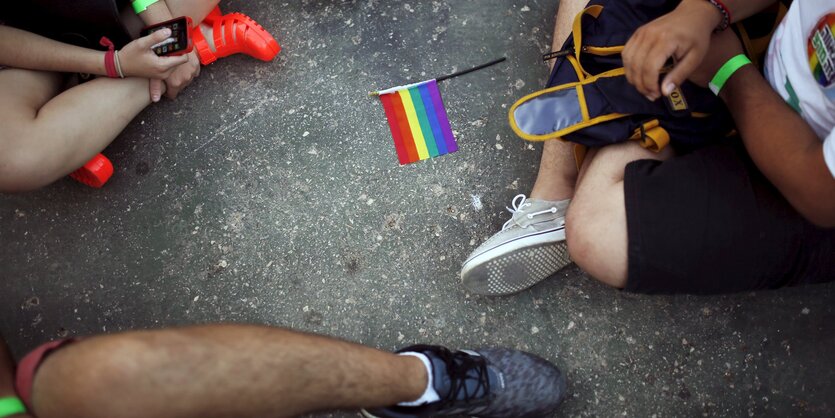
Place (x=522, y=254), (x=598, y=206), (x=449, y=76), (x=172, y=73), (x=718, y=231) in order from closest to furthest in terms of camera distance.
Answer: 1. (x=718, y=231)
2. (x=598, y=206)
3. (x=522, y=254)
4. (x=172, y=73)
5. (x=449, y=76)

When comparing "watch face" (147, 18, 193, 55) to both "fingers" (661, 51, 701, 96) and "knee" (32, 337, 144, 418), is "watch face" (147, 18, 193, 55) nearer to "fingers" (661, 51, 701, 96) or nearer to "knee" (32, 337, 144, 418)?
"knee" (32, 337, 144, 418)

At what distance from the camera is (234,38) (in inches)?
74.7

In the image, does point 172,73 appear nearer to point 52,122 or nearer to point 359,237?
point 52,122

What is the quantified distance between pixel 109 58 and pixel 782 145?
1.74m

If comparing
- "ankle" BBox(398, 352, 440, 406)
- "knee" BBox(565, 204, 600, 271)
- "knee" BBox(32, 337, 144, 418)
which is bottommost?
"ankle" BBox(398, 352, 440, 406)

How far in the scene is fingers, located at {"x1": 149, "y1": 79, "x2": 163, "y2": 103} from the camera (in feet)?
6.05

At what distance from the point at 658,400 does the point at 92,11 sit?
6.19ft

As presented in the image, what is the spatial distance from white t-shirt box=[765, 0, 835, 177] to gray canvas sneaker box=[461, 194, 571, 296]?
0.60 metres

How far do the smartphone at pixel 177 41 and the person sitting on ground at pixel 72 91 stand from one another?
2cm

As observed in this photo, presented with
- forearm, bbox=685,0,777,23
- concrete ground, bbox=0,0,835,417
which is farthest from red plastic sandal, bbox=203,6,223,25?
forearm, bbox=685,0,777,23

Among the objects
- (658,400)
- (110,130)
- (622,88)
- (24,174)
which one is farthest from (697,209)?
(24,174)

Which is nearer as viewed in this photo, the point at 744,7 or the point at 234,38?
the point at 744,7

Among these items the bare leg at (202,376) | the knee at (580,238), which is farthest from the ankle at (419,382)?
the knee at (580,238)

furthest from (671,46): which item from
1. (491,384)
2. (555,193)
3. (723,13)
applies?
(491,384)
